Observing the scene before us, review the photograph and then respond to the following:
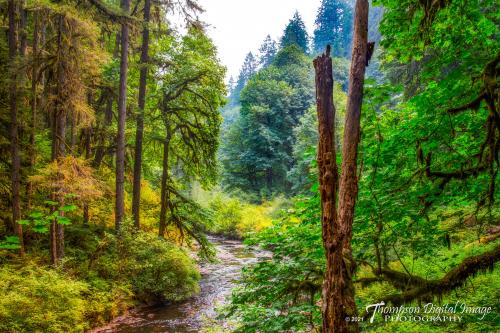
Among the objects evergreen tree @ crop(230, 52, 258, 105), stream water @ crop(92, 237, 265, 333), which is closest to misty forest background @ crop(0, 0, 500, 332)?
stream water @ crop(92, 237, 265, 333)

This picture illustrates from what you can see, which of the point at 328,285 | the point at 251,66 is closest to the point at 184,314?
the point at 328,285

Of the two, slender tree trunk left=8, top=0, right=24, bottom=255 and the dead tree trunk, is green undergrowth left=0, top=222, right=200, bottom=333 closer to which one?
slender tree trunk left=8, top=0, right=24, bottom=255

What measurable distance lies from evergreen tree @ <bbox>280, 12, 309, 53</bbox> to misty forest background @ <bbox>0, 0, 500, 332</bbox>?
34464mm

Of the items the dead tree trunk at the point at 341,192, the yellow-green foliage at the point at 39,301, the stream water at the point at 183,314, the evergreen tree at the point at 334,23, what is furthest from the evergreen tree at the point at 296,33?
the dead tree trunk at the point at 341,192

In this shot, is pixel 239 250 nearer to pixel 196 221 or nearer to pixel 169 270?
pixel 196 221

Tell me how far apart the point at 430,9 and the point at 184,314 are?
402 inches

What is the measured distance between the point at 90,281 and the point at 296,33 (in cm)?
4928

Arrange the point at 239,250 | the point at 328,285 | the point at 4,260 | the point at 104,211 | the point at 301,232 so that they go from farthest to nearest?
the point at 239,250, the point at 104,211, the point at 4,260, the point at 301,232, the point at 328,285

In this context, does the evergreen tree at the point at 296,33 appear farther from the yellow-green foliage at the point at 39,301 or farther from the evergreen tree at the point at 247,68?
the yellow-green foliage at the point at 39,301

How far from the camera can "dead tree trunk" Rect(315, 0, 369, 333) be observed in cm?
321

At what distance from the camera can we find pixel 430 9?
12.0 feet

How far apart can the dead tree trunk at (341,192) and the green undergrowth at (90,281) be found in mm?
6868

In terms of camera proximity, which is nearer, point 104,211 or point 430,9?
point 430,9

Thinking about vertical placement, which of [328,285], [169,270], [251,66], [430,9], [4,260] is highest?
[251,66]
